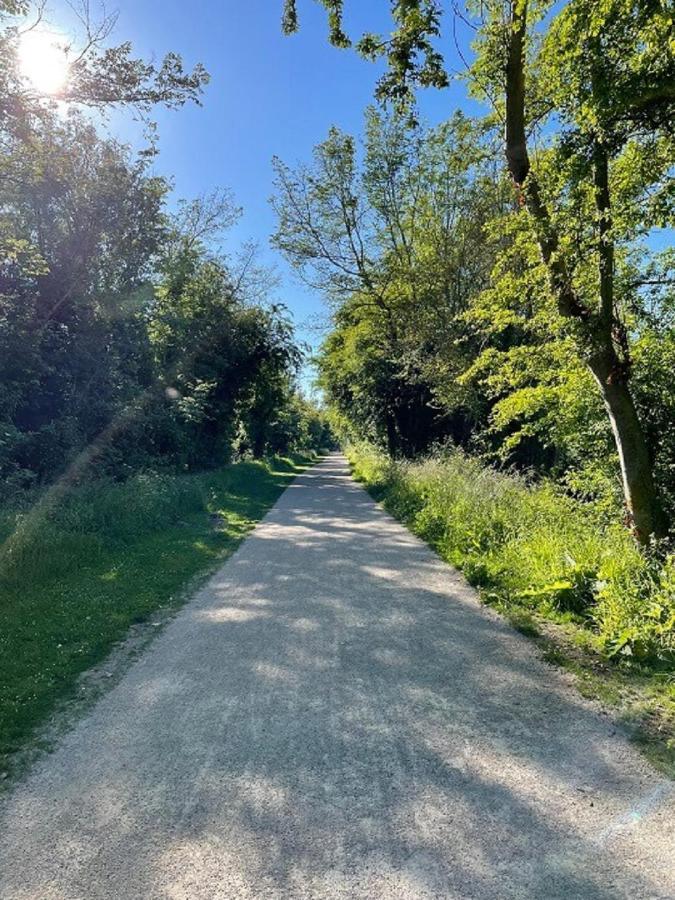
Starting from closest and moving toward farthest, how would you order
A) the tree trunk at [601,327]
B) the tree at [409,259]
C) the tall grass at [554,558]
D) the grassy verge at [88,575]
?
the grassy verge at [88,575]
the tall grass at [554,558]
the tree trunk at [601,327]
the tree at [409,259]

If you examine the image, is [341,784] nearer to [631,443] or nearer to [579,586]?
[579,586]

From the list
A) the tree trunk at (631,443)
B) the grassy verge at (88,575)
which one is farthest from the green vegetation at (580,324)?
the grassy verge at (88,575)

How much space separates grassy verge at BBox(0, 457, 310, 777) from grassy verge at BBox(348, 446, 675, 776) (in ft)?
13.3

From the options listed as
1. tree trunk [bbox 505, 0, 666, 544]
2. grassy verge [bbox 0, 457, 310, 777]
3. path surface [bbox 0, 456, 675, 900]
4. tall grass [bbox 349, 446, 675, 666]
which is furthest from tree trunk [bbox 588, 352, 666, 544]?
grassy verge [bbox 0, 457, 310, 777]

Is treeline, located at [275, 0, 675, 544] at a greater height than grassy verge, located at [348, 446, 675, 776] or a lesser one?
greater

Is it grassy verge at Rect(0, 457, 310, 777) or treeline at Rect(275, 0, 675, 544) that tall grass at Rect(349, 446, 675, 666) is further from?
grassy verge at Rect(0, 457, 310, 777)

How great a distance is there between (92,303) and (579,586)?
13.9 meters

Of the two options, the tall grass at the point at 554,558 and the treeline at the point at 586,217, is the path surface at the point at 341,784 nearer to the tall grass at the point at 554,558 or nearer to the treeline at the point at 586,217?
the tall grass at the point at 554,558

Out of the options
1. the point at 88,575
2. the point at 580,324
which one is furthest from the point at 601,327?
the point at 88,575

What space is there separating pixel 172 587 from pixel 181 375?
45.3ft

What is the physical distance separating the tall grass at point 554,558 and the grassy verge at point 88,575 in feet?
13.4

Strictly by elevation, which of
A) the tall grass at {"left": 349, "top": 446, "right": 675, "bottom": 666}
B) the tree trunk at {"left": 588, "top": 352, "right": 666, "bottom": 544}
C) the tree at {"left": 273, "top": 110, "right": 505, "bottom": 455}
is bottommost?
the tall grass at {"left": 349, "top": 446, "right": 675, "bottom": 666}

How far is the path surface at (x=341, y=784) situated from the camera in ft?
7.52

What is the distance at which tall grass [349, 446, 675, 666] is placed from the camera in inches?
178
